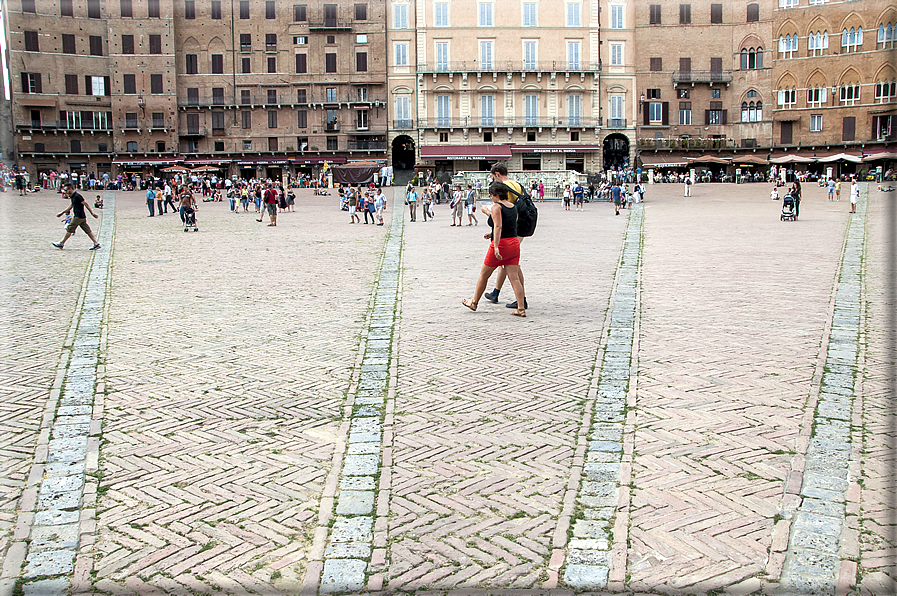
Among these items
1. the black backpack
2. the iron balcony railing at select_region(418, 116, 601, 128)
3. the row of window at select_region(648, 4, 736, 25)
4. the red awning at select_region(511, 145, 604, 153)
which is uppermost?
the row of window at select_region(648, 4, 736, 25)

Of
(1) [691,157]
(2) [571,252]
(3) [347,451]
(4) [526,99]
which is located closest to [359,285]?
(2) [571,252]

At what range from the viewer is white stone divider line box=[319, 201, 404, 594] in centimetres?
385

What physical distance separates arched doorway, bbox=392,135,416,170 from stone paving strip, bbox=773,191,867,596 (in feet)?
169

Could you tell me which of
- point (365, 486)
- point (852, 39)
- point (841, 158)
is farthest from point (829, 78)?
point (365, 486)

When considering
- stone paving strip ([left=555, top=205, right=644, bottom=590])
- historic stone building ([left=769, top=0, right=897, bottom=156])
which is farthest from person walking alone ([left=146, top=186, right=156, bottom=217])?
historic stone building ([left=769, top=0, right=897, bottom=156])

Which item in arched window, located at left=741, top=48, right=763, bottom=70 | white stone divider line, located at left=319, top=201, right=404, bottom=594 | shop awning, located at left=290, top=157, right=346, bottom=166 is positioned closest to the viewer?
white stone divider line, located at left=319, top=201, right=404, bottom=594

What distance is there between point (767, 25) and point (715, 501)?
190ft

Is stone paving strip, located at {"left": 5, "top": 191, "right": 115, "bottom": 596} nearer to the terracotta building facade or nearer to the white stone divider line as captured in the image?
the white stone divider line

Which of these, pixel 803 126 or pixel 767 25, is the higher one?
pixel 767 25

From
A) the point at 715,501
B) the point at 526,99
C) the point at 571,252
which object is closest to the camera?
the point at 715,501

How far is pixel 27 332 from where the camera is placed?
884 centimetres

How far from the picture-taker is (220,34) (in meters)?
55.7

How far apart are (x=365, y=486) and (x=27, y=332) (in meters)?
5.55

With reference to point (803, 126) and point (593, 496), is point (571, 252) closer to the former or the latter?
point (593, 496)
